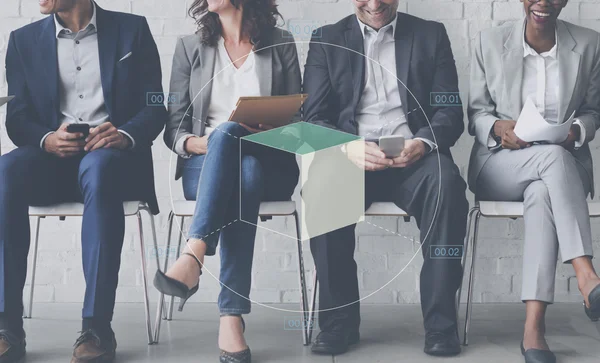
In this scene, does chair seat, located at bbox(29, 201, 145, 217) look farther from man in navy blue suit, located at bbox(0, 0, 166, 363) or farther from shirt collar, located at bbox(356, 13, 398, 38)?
shirt collar, located at bbox(356, 13, 398, 38)

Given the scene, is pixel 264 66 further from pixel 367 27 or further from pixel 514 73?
pixel 514 73

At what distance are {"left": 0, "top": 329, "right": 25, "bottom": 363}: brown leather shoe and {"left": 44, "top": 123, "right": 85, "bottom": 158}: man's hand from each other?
0.52 metres

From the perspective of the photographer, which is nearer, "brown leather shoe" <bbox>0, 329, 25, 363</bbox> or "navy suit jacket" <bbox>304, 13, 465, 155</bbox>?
"brown leather shoe" <bbox>0, 329, 25, 363</bbox>

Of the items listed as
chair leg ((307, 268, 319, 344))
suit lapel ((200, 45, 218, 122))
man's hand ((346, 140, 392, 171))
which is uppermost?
suit lapel ((200, 45, 218, 122))

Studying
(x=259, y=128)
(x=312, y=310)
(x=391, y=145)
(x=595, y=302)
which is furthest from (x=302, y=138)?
(x=595, y=302)

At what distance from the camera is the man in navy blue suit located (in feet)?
7.53

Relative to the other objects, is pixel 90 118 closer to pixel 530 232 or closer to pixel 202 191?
pixel 202 191

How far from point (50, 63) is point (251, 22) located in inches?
23.9

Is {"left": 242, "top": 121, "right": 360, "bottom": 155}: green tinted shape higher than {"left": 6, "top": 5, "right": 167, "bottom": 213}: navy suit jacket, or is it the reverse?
{"left": 6, "top": 5, "right": 167, "bottom": 213}: navy suit jacket

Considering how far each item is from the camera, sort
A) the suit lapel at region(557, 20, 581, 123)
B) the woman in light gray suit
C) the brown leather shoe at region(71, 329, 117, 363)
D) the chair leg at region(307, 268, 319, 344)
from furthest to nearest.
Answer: the suit lapel at region(557, 20, 581, 123) → the chair leg at region(307, 268, 319, 344) → the woman in light gray suit → the brown leather shoe at region(71, 329, 117, 363)

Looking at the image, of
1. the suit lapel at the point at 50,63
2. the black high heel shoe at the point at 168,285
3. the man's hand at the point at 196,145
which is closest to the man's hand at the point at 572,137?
the man's hand at the point at 196,145

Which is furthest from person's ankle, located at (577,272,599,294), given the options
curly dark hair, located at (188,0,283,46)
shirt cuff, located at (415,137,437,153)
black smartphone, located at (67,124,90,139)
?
black smartphone, located at (67,124,90,139)

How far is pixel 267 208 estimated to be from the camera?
2445 millimetres

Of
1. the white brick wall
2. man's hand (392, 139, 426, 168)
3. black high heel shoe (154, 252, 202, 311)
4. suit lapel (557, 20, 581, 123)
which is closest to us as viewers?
black high heel shoe (154, 252, 202, 311)
